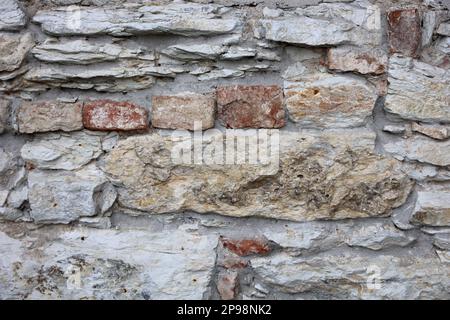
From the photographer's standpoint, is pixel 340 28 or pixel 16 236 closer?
pixel 340 28

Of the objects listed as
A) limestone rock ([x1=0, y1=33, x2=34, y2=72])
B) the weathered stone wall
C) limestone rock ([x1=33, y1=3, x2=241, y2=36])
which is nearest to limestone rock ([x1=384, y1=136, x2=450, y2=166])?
the weathered stone wall

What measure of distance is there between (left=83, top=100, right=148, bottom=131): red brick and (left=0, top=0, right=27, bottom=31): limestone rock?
0.28 metres

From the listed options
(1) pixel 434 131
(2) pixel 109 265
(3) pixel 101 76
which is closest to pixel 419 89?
(1) pixel 434 131

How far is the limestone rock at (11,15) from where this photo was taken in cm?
113

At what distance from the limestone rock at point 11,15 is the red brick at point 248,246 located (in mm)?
815

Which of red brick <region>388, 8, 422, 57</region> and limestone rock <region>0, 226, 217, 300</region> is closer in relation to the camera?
red brick <region>388, 8, 422, 57</region>

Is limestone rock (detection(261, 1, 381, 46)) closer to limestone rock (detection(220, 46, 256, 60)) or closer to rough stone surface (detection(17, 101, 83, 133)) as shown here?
limestone rock (detection(220, 46, 256, 60))

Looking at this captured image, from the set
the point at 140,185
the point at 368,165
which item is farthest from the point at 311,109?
the point at 140,185

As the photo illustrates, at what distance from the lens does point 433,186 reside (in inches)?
44.8

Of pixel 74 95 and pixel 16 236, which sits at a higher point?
pixel 74 95

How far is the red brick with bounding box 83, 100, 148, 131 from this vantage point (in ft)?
3.73

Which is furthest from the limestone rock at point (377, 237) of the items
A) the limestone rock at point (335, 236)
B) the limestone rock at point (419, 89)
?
the limestone rock at point (419, 89)

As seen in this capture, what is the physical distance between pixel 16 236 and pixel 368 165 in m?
1.00
